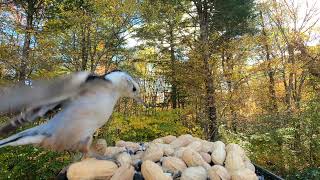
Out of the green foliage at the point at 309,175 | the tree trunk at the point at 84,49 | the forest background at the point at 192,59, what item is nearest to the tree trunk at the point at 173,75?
the forest background at the point at 192,59

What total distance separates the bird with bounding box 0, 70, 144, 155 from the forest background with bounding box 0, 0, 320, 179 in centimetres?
425

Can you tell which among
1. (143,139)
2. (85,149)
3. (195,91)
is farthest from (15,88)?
(195,91)

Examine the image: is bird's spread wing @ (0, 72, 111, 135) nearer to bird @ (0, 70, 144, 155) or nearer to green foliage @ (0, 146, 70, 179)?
bird @ (0, 70, 144, 155)

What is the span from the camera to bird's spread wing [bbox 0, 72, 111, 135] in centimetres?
165

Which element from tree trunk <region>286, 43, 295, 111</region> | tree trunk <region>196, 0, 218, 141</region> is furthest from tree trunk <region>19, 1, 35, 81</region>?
tree trunk <region>286, 43, 295, 111</region>

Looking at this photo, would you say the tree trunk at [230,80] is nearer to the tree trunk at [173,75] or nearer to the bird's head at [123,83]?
the tree trunk at [173,75]

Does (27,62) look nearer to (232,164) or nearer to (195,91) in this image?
(195,91)

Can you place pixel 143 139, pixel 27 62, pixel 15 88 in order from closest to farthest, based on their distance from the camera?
pixel 15 88 < pixel 143 139 < pixel 27 62

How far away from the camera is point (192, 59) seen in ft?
30.9

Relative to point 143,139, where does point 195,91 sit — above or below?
above

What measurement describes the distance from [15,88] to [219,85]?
7.80 metres

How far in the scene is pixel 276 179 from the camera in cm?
217

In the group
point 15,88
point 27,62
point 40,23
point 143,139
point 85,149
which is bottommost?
point 143,139

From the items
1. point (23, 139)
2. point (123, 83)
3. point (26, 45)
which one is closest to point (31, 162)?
point (23, 139)
